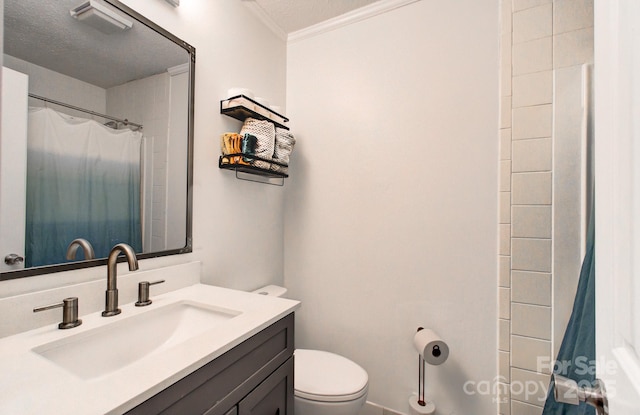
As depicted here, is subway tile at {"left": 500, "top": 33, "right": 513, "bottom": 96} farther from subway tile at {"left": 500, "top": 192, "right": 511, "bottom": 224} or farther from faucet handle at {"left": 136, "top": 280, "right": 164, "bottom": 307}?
faucet handle at {"left": 136, "top": 280, "right": 164, "bottom": 307}

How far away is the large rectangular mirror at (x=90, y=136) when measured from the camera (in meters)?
0.79

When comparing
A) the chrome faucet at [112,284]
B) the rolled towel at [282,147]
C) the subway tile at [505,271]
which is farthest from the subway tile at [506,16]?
the chrome faucet at [112,284]

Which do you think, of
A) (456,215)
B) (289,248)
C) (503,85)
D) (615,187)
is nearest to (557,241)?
(456,215)

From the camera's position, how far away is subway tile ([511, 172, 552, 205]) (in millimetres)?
1221

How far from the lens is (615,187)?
38 centimetres

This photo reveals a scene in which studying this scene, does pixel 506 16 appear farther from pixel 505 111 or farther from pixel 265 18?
pixel 265 18

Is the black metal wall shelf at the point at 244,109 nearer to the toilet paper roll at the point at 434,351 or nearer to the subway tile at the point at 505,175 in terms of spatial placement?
the subway tile at the point at 505,175

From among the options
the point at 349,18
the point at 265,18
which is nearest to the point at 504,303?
the point at 349,18

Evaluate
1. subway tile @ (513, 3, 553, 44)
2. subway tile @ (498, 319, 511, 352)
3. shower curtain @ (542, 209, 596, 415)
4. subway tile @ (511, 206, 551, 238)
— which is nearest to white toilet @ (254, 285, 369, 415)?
subway tile @ (498, 319, 511, 352)

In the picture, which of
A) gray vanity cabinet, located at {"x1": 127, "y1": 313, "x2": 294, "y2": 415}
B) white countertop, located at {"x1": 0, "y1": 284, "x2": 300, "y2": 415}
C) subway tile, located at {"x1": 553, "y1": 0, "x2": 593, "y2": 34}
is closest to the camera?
white countertop, located at {"x1": 0, "y1": 284, "x2": 300, "y2": 415}

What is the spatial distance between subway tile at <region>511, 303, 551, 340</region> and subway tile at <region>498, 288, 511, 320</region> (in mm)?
17

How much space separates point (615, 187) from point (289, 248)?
5.43 ft

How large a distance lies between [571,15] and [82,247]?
2.04m

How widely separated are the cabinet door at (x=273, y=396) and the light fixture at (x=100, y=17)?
4.15 ft
